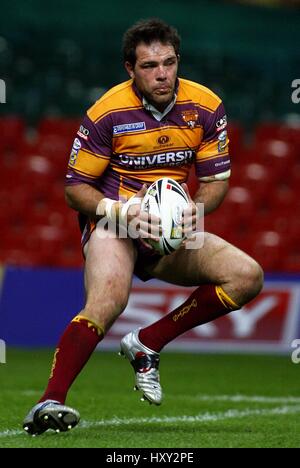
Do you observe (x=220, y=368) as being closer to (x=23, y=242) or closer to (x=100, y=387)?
(x=100, y=387)

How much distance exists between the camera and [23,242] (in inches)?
436

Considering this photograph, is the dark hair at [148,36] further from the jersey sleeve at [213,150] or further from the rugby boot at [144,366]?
the rugby boot at [144,366]

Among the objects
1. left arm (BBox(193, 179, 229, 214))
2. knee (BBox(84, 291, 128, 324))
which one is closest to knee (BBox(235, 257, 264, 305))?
left arm (BBox(193, 179, 229, 214))

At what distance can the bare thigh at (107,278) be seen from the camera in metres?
4.91

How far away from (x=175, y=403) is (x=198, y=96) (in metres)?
1.96

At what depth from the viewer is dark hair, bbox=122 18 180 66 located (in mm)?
5160

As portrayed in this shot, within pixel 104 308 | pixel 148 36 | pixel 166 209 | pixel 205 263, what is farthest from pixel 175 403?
pixel 148 36

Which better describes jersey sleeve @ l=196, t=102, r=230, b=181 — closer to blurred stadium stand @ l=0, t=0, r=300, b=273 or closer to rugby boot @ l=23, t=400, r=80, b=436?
rugby boot @ l=23, t=400, r=80, b=436

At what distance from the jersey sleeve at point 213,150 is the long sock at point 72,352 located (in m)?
1.06

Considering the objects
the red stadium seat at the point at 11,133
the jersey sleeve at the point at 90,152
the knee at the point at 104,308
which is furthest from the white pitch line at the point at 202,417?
the red stadium seat at the point at 11,133

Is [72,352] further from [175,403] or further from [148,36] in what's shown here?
[175,403]

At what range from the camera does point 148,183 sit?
17.6 feet
